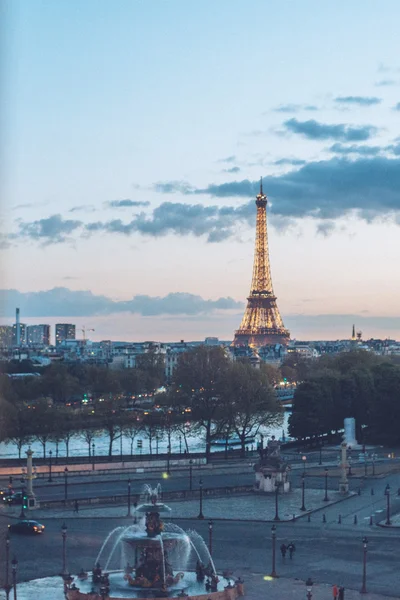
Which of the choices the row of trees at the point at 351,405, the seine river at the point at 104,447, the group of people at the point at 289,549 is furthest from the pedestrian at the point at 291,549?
the row of trees at the point at 351,405

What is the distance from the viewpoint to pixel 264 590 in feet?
102

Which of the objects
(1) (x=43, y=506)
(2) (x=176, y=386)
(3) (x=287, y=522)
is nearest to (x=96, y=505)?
(1) (x=43, y=506)

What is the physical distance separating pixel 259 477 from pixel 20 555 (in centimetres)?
1682

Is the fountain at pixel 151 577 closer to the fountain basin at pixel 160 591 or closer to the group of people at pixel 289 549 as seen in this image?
the fountain basin at pixel 160 591

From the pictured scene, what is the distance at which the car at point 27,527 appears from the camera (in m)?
39.5

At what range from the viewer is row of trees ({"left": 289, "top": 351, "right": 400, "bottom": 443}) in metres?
76.3

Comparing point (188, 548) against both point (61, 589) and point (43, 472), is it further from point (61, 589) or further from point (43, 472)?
point (43, 472)

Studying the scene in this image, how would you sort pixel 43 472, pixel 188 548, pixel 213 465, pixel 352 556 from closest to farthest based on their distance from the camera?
pixel 188 548 → pixel 352 556 → pixel 43 472 → pixel 213 465

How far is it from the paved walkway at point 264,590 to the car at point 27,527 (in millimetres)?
7239

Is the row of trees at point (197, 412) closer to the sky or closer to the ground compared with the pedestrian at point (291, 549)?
closer to the sky

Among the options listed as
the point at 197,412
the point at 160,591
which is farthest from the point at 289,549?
the point at 197,412

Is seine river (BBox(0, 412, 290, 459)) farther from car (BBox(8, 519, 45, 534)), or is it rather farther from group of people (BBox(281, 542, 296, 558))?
group of people (BBox(281, 542, 296, 558))

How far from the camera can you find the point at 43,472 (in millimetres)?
56062

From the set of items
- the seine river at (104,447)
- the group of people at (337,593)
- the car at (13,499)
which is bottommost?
the seine river at (104,447)
